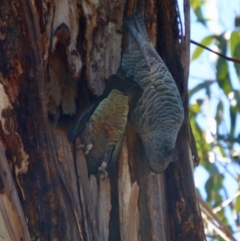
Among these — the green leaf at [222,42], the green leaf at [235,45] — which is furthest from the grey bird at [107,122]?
the green leaf at [222,42]

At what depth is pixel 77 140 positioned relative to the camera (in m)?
2.10

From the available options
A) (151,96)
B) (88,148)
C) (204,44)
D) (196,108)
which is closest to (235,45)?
(204,44)

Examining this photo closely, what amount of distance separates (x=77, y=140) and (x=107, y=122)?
0.59 feet

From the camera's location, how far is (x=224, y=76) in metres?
4.71

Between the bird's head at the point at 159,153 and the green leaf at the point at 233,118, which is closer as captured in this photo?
the bird's head at the point at 159,153

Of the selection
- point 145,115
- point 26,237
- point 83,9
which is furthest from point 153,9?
point 26,237

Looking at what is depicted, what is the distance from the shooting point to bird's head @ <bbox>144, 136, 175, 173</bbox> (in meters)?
2.15

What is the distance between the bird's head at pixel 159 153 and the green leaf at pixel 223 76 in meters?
2.51

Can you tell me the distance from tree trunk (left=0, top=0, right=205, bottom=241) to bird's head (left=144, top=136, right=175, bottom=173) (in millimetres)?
57

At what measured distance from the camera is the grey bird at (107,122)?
2152 mm

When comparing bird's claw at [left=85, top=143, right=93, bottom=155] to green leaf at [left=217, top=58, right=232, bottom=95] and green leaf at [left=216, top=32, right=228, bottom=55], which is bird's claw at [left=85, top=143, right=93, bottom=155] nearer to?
green leaf at [left=217, top=58, right=232, bottom=95]

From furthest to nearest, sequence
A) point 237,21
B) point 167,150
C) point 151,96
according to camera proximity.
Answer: point 237,21 → point 151,96 → point 167,150

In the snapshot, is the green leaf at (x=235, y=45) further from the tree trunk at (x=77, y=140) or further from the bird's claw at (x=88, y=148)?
the bird's claw at (x=88, y=148)

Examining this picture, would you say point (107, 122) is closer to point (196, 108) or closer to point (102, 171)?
point (102, 171)
